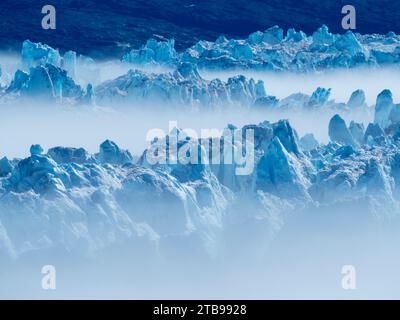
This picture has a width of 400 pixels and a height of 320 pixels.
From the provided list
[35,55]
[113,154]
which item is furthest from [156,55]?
[113,154]

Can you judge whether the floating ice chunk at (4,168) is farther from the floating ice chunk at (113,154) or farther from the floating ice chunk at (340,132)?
the floating ice chunk at (340,132)

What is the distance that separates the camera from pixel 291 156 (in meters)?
26.9

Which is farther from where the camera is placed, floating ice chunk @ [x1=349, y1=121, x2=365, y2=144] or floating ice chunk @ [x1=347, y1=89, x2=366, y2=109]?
floating ice chunk @ [x1=347, y1=89, x2=366, y2=109]

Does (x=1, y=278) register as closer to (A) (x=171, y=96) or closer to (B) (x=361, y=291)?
(B) (x=361, y=291)

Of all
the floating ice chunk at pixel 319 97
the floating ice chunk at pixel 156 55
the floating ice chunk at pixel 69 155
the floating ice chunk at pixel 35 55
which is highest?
the floating ice chunk at pixel 156 55

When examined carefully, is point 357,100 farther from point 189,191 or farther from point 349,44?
point 189,191

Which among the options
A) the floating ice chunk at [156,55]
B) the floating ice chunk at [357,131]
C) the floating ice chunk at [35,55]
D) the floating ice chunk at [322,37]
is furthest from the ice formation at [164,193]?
the floating ice chunk at [322,37]

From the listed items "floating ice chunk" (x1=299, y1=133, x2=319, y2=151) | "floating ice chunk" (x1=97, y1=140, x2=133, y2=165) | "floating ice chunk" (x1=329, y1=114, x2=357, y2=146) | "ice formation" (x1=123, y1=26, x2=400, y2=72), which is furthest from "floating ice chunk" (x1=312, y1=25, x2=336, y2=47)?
"floating ice chunk" (x1=97, y1=140, x2=133, y2=165)

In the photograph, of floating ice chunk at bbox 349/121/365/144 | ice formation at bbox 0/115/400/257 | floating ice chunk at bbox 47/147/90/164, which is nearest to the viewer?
ice formation at bbox 0/115/400/257

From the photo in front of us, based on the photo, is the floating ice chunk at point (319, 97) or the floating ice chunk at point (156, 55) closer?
the floating ice chunk at point (319, 97)

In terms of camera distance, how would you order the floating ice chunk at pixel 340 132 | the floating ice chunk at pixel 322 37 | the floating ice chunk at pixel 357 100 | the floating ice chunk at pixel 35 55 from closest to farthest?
the floating ice chunk at pixel 340 132 → the floating ice chunk at pixel 357 100 → the floating ice chunk at pixel 35 55 → the floating ice chunk at pixel 322 37

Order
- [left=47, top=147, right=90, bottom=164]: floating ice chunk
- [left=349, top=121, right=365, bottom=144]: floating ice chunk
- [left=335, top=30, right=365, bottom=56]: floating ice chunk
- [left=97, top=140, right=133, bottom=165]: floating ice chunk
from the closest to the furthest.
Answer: [left=47, top=147, right=90, bottom=164]: floating ice chunk → [left=97, top=140, right=133, bottom=165]: floating ice chunk → [left=349, top=121, right=365, bottom=144]: floating ice chunk → [left=335, top=30, right=365, bottom=56]: floating ice chunk

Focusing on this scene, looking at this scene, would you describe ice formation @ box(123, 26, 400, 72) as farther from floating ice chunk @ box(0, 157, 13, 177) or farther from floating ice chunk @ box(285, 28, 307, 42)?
floating ice chunk @ box(0, 157, 13, 177)

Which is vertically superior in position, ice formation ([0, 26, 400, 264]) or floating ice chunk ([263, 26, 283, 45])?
floating ice chunk ([263, 26, 283, 45])
